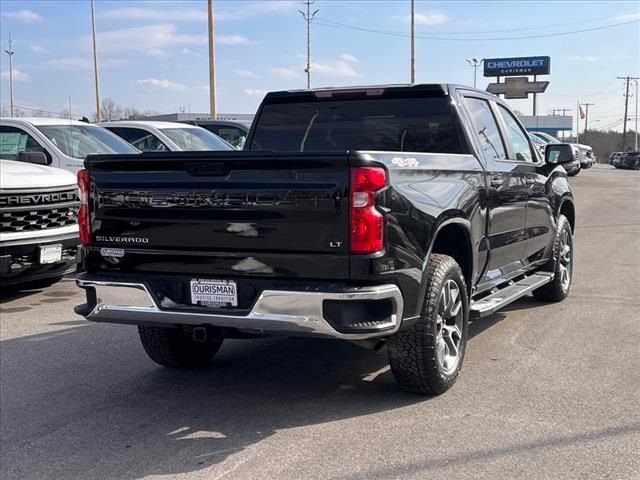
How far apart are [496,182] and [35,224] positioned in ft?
16.2

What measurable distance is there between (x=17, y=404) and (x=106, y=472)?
1.44 meters

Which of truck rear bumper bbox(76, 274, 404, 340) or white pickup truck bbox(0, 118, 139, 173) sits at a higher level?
white pickup truck bbox(0, 118, 139, 173)

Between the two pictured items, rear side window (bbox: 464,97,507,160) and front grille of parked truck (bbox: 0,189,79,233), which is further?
front grille of parked truck (bbox: 0,189,79,233)

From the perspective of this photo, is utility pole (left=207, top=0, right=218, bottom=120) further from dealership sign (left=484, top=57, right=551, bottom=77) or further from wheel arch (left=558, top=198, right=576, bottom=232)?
dealership sign (left=484, top=57, right=551, bottom=77)

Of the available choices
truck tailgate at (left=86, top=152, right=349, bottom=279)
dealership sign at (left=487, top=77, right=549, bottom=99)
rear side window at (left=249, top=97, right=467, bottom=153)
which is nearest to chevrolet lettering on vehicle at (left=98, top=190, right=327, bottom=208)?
truck tailgate at (left=86, top=152, right=349, bottom=279)

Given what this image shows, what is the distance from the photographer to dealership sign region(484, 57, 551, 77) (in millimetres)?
84375

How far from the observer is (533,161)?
23.3 feet

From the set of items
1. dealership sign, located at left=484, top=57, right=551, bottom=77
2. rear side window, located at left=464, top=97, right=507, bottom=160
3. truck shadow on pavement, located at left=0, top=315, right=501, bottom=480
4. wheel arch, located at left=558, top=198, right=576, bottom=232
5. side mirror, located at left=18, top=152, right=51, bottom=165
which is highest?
dealership sign, located at left=484, top=57, right=551, bottom=77

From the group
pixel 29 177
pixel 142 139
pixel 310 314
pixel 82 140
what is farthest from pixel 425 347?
pixel 142 139

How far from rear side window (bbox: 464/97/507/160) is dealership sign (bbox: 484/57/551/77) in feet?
273

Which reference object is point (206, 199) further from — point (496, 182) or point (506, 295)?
point (506, 295)

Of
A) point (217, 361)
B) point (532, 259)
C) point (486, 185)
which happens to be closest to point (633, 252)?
point (532, 259)

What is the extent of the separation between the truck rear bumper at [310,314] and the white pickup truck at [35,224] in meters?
3.70

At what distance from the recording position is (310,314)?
4094 mm
